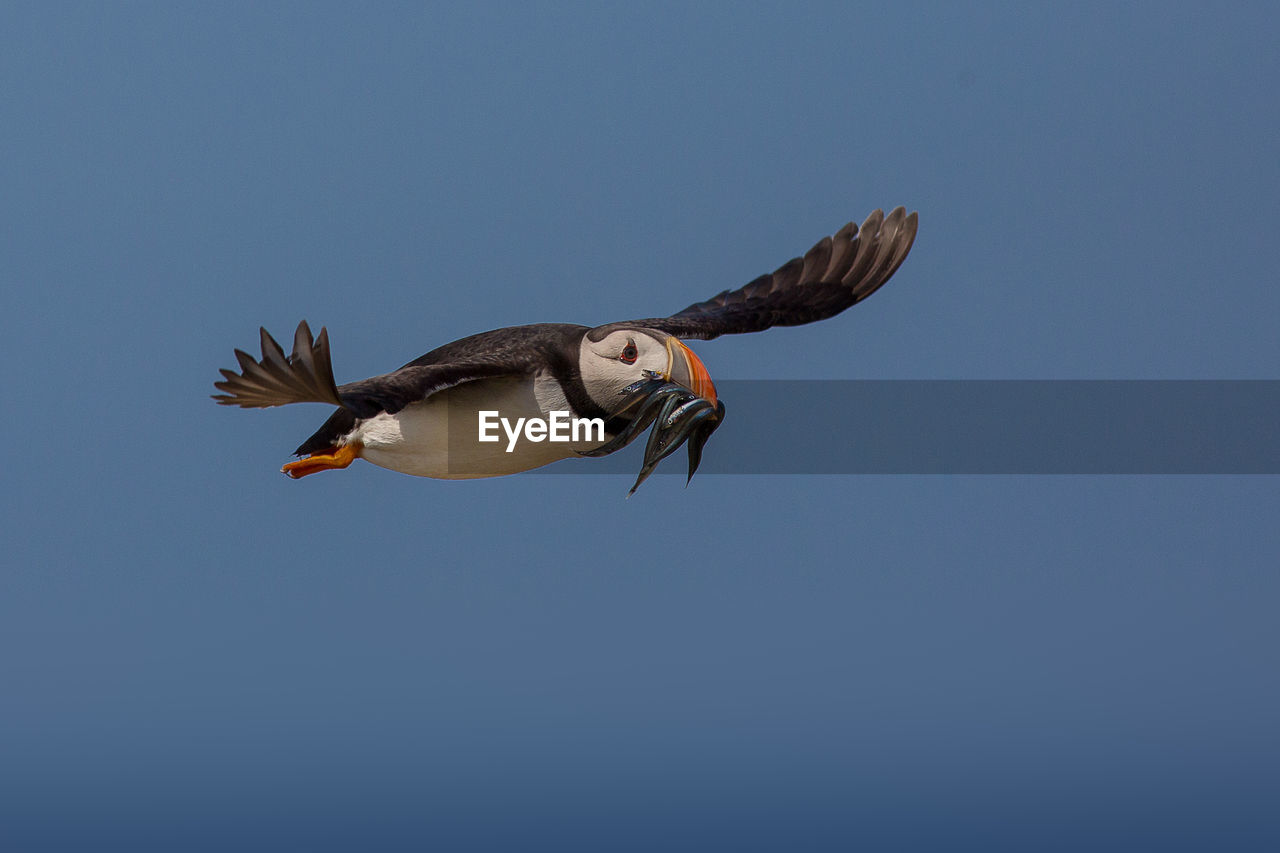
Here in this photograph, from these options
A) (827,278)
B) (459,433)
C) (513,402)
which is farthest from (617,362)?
(827,278)

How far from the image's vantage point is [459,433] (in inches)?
291

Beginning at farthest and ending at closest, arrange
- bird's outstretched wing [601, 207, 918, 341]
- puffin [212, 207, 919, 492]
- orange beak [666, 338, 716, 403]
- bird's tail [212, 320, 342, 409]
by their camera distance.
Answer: bird's outstretched wing [601, 207, 918, 341], orange beak [666, 338, 716, 403], puffin [212, 207, 919, 492], bird's tail [212, 320, 342, 409]

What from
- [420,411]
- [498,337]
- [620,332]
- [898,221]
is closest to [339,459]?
[420,411]

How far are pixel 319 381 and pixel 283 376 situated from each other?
15 centimetres

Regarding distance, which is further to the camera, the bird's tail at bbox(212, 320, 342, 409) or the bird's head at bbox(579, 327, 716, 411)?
the bird's head at bbox(579, 327, 716, 411)

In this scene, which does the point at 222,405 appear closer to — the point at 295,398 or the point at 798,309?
the point at 295,398

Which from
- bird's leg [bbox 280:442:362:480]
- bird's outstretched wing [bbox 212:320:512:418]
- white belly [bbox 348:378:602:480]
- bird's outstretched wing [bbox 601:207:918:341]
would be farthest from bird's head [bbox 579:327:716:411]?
bird's outstretched wing [bbox 601:207:918:341]

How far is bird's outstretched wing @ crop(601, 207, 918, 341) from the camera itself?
9.07m

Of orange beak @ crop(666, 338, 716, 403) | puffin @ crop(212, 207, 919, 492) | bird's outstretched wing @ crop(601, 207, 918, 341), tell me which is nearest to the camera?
puffin @ crop(212, 207, 919, 492)

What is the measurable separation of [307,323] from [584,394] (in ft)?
5.06

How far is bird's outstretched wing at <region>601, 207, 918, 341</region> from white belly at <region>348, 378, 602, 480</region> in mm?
1685

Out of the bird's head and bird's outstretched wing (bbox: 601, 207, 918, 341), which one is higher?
bird's outstretched wing (bbox: 601, 207, 918, 341)

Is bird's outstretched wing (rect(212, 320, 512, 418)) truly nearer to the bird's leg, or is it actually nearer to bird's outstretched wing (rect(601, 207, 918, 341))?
the bird's leg

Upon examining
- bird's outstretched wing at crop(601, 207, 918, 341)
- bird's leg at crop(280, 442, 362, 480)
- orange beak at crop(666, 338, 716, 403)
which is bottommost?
bird's leg at crop(280, 442, 362, 480)
